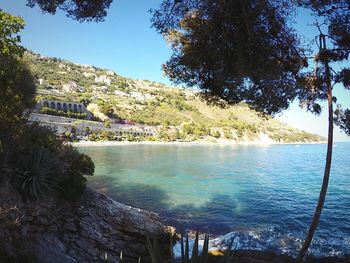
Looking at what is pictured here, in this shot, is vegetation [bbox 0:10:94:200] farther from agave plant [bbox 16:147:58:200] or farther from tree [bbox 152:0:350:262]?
tree [bbox 152:0:350:262]

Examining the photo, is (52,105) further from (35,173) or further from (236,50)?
(236,50)

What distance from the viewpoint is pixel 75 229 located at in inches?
332

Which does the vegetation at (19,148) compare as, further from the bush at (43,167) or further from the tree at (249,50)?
the tree at (249,50)

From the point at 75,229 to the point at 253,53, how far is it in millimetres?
7201

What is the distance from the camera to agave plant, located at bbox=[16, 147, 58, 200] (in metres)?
8.09

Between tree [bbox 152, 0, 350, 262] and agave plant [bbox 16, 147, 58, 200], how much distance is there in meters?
4.81

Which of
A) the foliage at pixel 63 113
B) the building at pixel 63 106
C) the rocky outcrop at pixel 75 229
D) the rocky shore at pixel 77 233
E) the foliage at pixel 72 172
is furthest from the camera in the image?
the building at pixel 63 106

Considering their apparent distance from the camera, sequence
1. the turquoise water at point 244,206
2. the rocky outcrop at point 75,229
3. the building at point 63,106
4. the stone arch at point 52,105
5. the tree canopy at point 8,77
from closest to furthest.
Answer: the rocky outcrop at point 75,229, the tree canopy at point 8,77, the turquoise water at point 244,206, the building at point 63,106, the stone arch at point 52,105

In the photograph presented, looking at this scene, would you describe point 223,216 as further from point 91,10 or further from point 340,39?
point 91,10

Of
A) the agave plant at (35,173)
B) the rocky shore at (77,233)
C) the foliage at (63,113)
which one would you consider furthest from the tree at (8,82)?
the foliage at (63,113)

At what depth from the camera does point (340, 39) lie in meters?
6.90

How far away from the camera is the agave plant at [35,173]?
809 cm

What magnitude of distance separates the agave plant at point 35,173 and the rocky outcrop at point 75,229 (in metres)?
0.33

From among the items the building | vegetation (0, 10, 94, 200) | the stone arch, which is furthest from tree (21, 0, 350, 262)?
the stone arch
